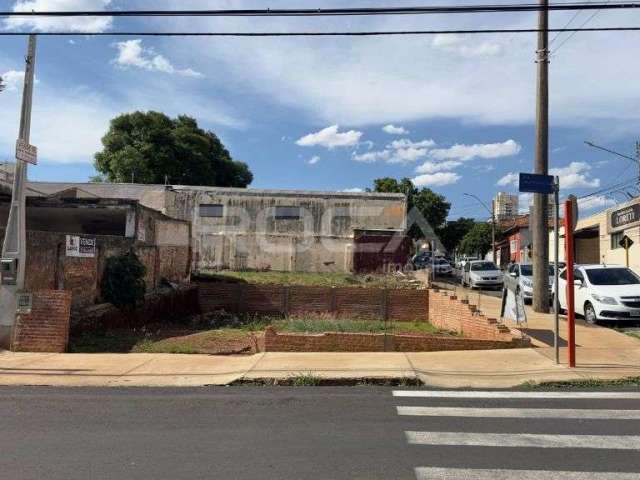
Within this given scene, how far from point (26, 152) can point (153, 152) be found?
3897 centimetres

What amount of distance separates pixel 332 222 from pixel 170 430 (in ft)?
91.5

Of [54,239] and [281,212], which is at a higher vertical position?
[281,212]

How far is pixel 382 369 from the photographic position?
9.47m

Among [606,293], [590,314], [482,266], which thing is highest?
[482,266]

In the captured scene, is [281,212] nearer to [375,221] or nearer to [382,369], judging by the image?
[375,221]

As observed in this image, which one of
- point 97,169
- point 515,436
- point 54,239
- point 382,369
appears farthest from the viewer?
point 97,169

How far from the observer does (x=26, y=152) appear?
38.5ft

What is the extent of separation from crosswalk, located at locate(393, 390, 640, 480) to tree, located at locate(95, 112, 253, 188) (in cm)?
4387

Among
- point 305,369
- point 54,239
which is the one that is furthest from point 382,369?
point 54,239

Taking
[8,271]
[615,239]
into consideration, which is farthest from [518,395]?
[615,239]

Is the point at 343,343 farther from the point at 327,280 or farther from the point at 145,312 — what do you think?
the point at 327,280

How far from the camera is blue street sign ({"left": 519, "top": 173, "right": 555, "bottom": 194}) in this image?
9945 millimetres

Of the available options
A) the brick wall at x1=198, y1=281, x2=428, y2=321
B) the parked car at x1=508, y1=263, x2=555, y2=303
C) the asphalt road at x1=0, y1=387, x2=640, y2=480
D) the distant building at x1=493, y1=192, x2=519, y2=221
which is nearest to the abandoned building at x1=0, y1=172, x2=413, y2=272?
the parked car at x1=508, y1=263, x2=555, y2=303

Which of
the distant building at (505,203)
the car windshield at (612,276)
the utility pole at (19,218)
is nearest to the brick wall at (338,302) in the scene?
the car windshield at (612,276)
